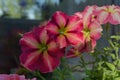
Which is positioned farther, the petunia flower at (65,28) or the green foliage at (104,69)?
the green foliage at (104,69)

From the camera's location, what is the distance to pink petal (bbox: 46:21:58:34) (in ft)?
4.00

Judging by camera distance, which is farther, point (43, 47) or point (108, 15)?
point (108, 15)

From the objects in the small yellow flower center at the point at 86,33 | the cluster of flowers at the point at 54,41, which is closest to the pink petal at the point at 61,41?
the cluster of flowers at the point at 54,41

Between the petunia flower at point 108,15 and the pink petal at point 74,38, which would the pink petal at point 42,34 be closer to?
the pink petal at point 74,38

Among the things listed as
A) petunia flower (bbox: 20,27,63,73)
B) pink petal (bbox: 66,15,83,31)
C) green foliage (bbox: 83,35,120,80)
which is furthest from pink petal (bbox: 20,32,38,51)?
green foliage (bbox: 83,35,120,80)

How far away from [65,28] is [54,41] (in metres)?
0.06

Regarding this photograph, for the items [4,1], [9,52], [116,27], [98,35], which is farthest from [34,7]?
[98,35]

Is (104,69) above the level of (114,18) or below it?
below

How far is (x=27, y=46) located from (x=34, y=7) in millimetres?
9354

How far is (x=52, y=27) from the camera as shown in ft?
3.99

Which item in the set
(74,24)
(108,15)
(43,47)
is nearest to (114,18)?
(108,15)

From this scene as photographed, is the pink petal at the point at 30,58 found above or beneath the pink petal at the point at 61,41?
beneath

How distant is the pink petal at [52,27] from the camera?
122 cm

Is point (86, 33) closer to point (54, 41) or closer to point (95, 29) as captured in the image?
point (95, 29)
